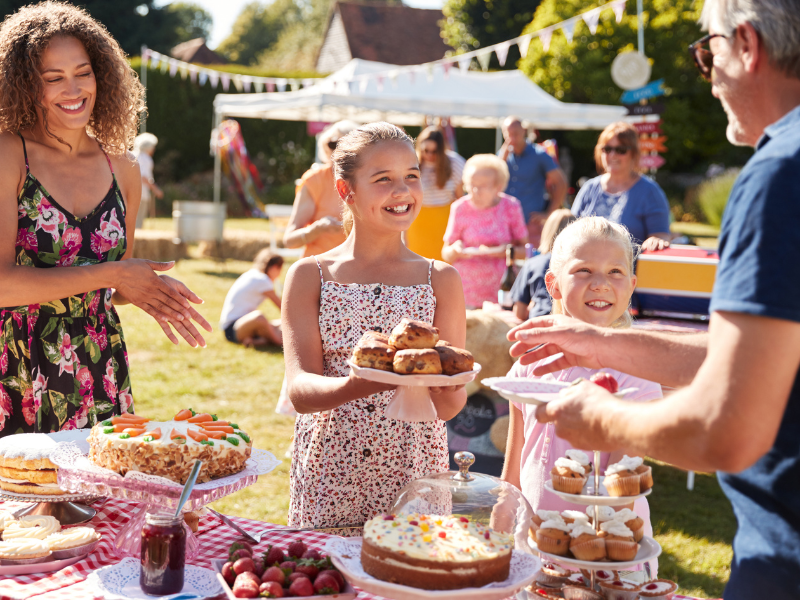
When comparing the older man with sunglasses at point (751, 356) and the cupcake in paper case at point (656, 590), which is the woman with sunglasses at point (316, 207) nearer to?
the cupcake in paper case at point (656, 590)

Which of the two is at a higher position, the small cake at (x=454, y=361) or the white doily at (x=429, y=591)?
the small cake at (x=454, y=361)

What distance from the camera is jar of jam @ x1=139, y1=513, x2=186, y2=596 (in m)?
1.63

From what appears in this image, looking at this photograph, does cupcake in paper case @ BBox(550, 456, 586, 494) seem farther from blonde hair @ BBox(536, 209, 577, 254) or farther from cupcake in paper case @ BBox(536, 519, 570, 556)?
blonde hair @ BBox(536, 209, 577, 254)

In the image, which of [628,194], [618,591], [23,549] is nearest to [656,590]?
[618,591]

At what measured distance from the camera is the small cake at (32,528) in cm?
191

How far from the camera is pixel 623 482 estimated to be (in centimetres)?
156

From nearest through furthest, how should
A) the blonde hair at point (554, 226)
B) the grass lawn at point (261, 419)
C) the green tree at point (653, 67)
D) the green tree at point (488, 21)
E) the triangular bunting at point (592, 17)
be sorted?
the grass lawn at point (261, 419)
the blonde hair at point (554, 226)
the triangular bunting at point (592, 17)
the green tree at point (653, 67)
the green tree at point (488, 21)

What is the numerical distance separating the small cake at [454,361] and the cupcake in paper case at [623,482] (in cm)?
38

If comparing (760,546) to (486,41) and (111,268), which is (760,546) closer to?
(111,268)

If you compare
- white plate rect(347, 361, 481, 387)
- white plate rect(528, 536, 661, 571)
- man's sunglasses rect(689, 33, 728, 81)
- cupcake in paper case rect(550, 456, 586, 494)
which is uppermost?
man's sunglasses rect(689, 33, 728, 81)

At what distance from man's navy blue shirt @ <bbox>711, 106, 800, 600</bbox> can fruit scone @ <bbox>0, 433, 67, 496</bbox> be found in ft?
5.50

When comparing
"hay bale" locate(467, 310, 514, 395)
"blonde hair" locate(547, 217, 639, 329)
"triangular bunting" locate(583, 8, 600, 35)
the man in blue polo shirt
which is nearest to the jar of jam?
"blonde hair" locate(547, 217, 639, 329)

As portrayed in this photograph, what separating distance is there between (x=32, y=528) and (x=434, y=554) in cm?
109

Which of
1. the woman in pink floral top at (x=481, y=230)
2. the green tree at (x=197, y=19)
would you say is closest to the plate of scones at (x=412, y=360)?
the woman in pink floral top at (x=481, y=230)
